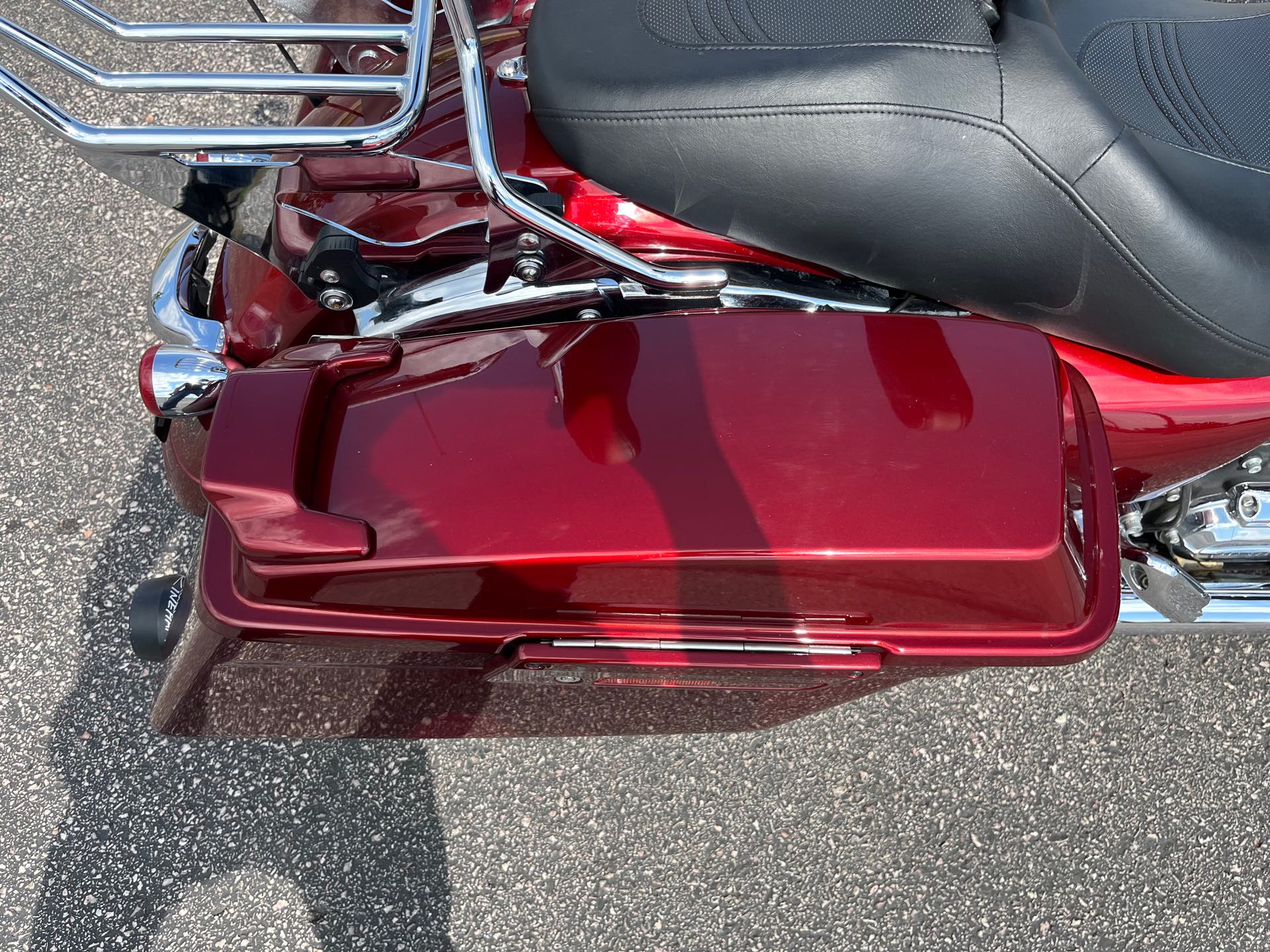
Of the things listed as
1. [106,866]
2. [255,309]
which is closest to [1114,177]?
[255,309]

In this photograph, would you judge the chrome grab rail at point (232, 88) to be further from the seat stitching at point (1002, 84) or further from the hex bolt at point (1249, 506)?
the hex bolt at point (1249, 506)

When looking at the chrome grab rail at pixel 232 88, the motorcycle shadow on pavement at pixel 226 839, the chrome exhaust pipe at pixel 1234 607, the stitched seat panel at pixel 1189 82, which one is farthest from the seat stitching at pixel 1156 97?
the motorcycle shadow on pavement at pixel 226 839

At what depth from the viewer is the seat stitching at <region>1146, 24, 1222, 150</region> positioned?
1.09m

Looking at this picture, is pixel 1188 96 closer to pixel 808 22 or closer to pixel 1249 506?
pixel 808 22

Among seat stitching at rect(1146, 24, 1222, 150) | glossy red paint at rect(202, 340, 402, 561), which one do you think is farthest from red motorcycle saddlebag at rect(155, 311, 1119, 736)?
seat stitching at rect(1146, 24, 1222, 150)

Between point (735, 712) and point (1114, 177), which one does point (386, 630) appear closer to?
point (735, 712)

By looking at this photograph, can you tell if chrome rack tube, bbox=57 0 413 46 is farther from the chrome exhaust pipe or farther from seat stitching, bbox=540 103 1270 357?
the chrome exhaust pipe

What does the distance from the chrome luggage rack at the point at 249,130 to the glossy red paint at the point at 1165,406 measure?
61 centimetres

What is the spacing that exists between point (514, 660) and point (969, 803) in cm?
97

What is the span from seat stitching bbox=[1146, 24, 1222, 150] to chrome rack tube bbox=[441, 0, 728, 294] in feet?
2.02

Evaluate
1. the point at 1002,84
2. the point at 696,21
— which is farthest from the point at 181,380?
the point at 1002,84

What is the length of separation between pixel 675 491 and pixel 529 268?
310 mm

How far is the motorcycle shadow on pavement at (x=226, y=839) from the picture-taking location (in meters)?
1.52

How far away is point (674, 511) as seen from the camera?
94 cm
